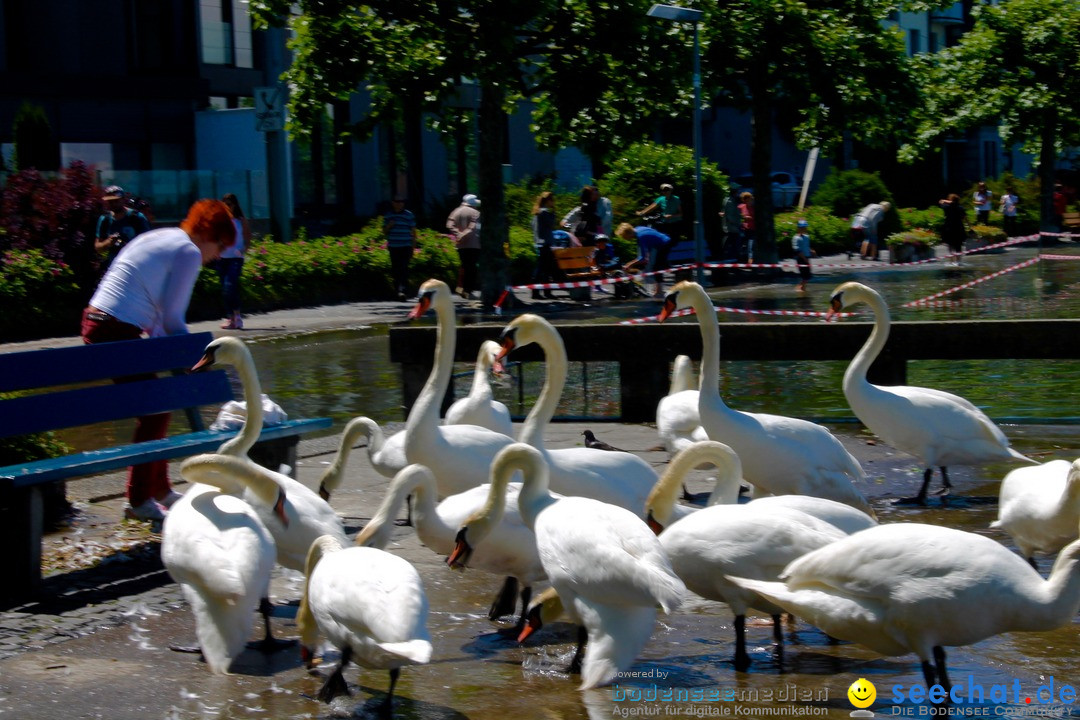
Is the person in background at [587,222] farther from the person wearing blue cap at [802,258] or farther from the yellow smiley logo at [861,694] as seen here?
the yellow smiley logo at [861,694]

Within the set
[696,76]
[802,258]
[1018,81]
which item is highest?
[1018,81]

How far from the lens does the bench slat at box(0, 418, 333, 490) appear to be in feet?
19.5

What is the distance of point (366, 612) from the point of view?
4535 mm

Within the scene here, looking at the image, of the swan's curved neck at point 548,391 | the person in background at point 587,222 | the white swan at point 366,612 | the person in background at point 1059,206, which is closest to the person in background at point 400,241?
the person in background at point 587,222

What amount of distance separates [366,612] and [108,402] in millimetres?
3062

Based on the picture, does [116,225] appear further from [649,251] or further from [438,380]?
[438,380]

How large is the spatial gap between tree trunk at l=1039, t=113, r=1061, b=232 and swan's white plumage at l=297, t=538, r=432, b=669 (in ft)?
117

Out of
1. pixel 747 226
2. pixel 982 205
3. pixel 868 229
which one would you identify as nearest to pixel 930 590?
pixel 747 226

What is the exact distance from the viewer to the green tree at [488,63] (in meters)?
19.4

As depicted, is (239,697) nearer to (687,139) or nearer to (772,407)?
(772,407)

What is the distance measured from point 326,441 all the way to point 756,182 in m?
19.6

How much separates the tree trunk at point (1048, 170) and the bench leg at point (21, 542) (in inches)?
1388

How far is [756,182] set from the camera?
28031 mm

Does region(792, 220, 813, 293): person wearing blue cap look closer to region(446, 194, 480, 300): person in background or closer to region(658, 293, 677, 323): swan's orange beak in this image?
region(446, 194, 480, 300): person in background
